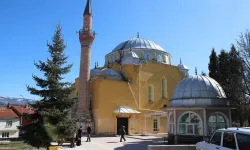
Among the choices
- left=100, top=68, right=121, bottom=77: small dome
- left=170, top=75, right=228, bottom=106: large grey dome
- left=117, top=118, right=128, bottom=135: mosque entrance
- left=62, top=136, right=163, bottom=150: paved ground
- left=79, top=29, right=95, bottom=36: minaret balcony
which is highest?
left=79, top=29, right=95, bottom=36: minaret balcony

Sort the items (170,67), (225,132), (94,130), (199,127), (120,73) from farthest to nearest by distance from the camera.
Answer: (170,67) < (120,73) < (94,130) < (199,127) < (225,132)

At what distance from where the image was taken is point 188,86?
53.9 ft

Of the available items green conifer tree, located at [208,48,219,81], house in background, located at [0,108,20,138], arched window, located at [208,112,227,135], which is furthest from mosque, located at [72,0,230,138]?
house in background, located at [0,108,20,138]

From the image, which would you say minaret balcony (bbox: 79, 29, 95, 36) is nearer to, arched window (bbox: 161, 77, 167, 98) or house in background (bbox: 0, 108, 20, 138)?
Result: arched window (bbox: 161, 77, 167, 98)

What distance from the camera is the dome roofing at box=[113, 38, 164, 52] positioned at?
35088 millimetres

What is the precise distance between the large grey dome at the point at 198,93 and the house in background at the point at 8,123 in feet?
81.2

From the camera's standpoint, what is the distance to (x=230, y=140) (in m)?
7.08

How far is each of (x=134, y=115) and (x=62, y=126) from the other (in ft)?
47.7

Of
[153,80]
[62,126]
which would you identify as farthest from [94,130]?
[62,126]

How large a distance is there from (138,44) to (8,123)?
2089 centimetres

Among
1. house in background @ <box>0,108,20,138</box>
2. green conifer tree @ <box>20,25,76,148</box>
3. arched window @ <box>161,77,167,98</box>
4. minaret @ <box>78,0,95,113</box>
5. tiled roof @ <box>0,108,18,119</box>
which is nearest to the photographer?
green conifer tree @ <box>20,25,76,148</box>

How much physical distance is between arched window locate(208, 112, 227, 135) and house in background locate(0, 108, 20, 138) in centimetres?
2628

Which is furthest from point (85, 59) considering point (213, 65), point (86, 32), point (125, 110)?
point (213, 65)

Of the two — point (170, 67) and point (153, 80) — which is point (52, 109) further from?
point (170, 67)
